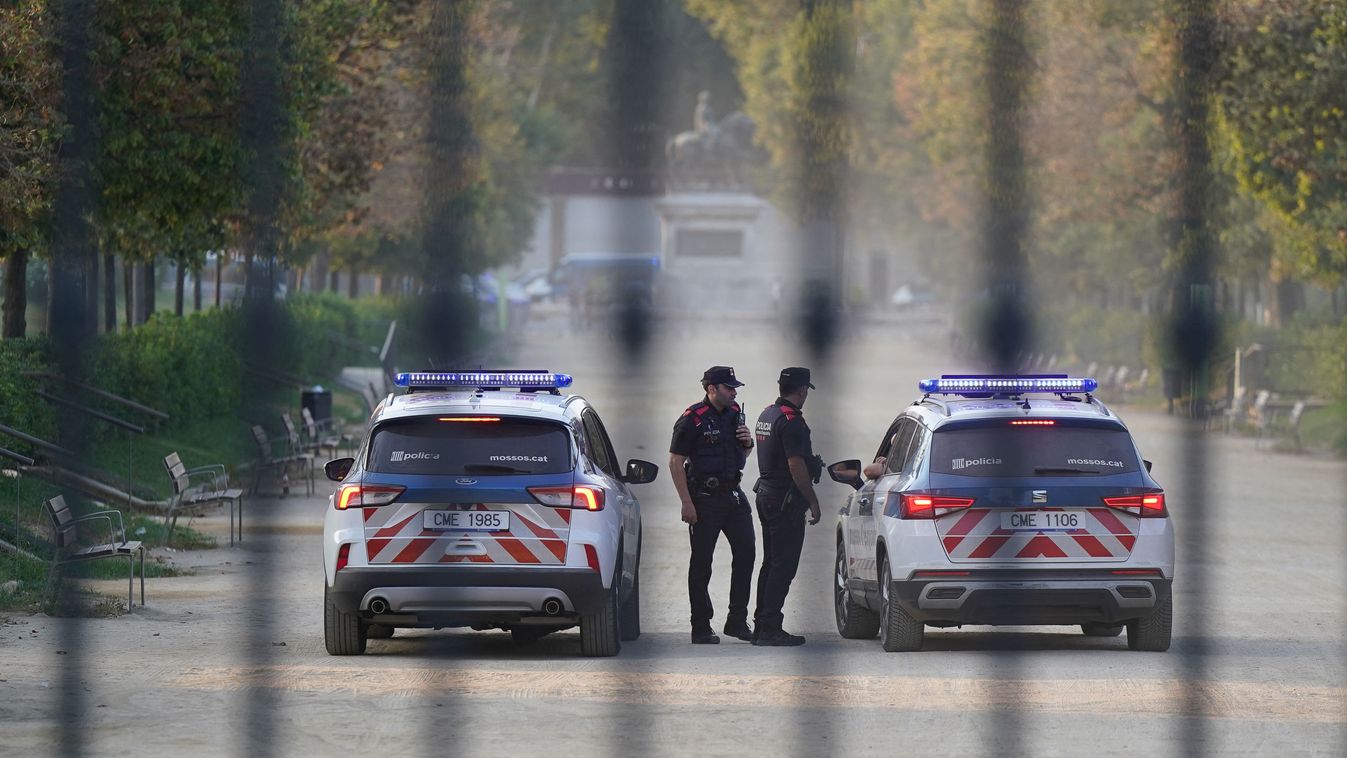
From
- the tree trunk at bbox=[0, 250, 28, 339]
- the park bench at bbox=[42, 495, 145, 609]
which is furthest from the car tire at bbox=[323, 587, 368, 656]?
the tree trunk at bbox=[0, 250, 28, 339]

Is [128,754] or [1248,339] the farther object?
A: [1248,339]

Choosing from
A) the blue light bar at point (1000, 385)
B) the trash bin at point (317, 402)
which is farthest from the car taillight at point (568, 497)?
the trash bin at point (317, 402)

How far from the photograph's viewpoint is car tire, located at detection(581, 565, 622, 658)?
10.2m

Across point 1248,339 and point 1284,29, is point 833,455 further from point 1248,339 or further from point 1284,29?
point 1248,339

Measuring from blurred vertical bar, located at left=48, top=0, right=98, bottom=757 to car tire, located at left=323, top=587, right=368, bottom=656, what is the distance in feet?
3.60

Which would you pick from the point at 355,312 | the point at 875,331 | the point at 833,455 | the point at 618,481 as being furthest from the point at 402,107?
the point at 875,331

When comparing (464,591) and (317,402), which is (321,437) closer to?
(317,402)

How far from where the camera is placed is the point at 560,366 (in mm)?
43938

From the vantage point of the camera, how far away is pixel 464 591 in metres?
9.84

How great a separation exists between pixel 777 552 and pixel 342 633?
2.27m

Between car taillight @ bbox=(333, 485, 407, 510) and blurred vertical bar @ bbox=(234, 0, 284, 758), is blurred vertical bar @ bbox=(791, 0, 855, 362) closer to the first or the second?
blurred vertical bar @ bbox=(234, 0, 284, 758)

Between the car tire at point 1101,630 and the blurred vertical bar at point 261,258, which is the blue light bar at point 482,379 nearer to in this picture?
the blurred vertical bar at point 261,258

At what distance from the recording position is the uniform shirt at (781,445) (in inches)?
435

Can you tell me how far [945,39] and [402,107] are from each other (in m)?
9.81
